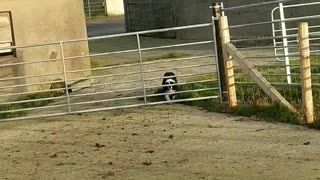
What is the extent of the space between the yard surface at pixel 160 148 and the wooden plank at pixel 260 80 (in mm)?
527

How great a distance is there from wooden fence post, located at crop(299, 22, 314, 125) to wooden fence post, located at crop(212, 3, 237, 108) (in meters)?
1.74

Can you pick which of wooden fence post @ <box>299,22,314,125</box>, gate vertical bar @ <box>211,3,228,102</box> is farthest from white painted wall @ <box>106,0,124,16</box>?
wooden fence post @ <box>299,22,314,125</box>

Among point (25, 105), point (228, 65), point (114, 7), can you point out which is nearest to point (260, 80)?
point (228, 65)

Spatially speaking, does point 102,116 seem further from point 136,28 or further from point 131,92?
point 136,28

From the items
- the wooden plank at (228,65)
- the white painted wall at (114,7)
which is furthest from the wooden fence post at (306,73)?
the white painted wall at (114,7)

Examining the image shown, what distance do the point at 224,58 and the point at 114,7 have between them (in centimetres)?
4020

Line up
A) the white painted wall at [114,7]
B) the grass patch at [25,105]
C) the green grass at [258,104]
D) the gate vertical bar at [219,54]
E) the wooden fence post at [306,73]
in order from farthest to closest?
1. the white painted wall at [114,7]
2. the grass patch at [25,105]
3. the gate vertical bar at [219,54]
4. the green grass at [258,104]
5. the wooden fence post at [306,73]

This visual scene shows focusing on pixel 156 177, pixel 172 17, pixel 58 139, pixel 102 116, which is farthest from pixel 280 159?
pixel 172 17

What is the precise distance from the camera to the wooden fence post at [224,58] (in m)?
10.6

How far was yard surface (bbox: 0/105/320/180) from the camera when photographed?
7.27 metres

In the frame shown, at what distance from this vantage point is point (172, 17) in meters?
26.4

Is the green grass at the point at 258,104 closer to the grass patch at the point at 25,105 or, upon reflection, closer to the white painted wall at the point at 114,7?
the grass patch at the point at 25,105

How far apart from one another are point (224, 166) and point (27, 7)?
29.5 feet

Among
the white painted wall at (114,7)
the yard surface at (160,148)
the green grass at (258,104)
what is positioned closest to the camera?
the yard surface at (160,148)
